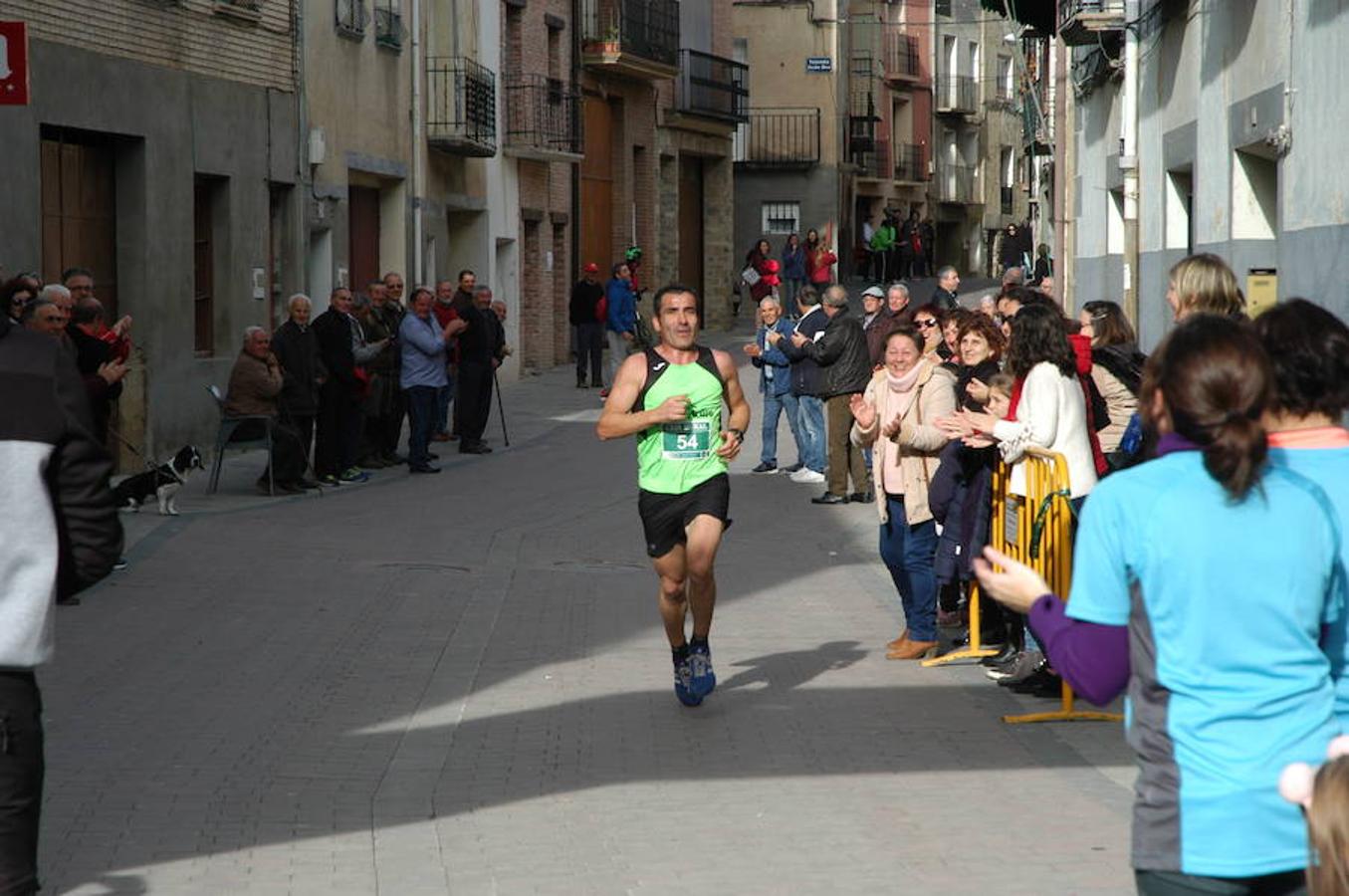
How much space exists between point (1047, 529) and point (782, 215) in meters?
Answer: 48.4

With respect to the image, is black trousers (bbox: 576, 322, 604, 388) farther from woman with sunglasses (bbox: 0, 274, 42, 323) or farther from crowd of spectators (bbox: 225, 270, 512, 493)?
woman with sunglasses (bbox: 0, 274, 42, 323)

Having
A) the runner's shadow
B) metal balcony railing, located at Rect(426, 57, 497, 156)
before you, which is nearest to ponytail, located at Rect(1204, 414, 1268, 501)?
the runner's shadow

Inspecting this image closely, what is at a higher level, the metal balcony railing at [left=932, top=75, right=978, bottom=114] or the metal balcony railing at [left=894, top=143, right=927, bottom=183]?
the metal balcony railing at [left=932, top=75, right=978, bottom=114]

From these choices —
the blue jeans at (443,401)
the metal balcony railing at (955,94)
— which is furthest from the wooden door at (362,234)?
the metal balcony railing at (955,94)

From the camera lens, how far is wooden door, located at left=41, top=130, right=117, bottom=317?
1980 centimetres

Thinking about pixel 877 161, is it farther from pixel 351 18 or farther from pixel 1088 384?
pixel 1088 384

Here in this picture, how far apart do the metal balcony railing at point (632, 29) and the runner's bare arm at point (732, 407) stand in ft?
102

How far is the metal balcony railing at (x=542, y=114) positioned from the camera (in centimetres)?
3672

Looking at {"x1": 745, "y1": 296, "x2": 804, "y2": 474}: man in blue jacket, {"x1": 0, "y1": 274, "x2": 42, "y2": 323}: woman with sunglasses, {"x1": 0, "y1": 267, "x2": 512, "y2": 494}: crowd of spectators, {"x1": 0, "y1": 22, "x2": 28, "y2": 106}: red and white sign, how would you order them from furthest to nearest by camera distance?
{"x1": 745, "y1": 296, "x2": 804, "y2": 474}: man in blue jacket → {"x1": 0, "y1": 267, "x2": 512, "y2": 494}: crowd of spectators → {"x1": 0, "y1": 274, "x2": 42, "y2": 323}: woman with sunglasses → {"x1": 0, "y1": 22, "x2": 28, "y2": 106}: red and white sign

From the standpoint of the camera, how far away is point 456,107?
31.9 metres

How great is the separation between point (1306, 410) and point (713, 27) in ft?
154

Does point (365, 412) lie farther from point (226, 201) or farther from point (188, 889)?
point (188, 889)

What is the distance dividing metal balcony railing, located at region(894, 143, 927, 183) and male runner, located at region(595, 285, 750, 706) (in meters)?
57.1

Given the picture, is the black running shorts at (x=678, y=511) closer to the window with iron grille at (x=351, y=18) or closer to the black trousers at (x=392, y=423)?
the black trousers at (x=392, y=423)
